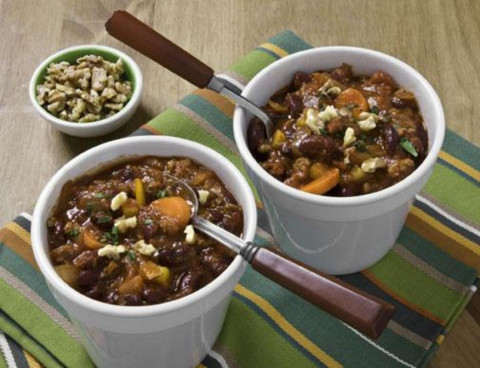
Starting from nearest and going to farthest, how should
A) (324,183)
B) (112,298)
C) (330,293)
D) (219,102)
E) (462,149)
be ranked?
1. (330,293)
2. (112,298)
3. (324,183)
4. (462,149)
5. (219,102)

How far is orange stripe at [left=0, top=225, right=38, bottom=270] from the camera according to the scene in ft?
7.06

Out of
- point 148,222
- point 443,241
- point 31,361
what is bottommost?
point 31,361

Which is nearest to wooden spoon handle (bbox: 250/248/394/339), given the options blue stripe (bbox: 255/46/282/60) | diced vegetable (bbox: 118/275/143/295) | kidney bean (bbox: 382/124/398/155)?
diced vegetable (bbox: 118/275/143/295)

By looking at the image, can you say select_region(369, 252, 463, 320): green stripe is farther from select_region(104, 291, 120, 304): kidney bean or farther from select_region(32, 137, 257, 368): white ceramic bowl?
select_region(104, 291, 120, 304): kidney bean

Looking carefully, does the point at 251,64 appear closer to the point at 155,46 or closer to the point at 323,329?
the point at 155,46

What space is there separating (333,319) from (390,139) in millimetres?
471

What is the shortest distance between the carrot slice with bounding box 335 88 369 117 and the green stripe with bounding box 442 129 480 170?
1.44 feet

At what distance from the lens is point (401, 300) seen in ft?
6.89

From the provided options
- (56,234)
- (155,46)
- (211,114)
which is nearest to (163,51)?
(155,46)

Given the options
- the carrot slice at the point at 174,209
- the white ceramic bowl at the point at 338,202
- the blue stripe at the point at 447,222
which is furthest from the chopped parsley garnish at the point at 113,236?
the blue stripe at the point at 447,222

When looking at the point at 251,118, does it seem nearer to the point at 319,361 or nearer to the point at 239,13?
the point at 319,361

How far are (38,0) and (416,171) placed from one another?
1.69 meters

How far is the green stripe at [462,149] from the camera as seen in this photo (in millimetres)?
2361

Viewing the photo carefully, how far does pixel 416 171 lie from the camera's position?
1.90 metres
